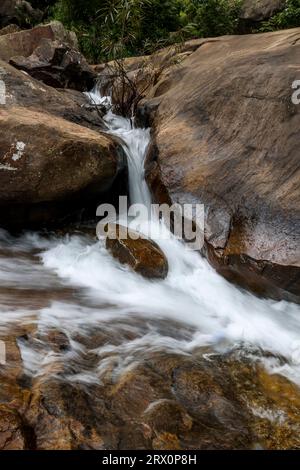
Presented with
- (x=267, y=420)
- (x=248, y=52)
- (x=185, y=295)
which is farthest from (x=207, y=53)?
(x=267, y=420)

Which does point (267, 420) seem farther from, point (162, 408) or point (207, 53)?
point (207, 53)

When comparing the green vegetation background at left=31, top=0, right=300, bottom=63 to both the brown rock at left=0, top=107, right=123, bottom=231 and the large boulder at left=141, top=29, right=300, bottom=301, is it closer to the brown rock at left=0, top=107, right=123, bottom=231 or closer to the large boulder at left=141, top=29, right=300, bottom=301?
the large boulder at left=141, top=29, right=300, bottom=301

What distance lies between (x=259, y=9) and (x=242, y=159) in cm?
951

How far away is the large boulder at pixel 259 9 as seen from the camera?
40.2 ft

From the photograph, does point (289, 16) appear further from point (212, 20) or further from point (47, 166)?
point (47, 166)

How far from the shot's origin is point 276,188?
4809 millimetres

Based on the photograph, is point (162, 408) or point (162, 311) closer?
point (162, 408)

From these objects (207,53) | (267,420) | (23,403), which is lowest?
(267,420)

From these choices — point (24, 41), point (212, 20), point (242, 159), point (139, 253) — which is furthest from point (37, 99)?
point (212, 20)

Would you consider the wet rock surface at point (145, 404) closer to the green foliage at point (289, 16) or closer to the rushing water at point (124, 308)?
the rushing water at point (124, 308)

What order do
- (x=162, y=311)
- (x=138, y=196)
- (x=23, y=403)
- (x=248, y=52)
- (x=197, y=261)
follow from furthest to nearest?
1. (x=248, y=52)
2. (x=138, y=196)
3. (x=197, y=261)
4. (x=162, y=311)
5. (x=23, y=403)

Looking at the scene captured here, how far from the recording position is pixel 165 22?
44.9ft

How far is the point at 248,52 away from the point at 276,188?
3.26m

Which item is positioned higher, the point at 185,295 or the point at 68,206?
the point at 68,206
